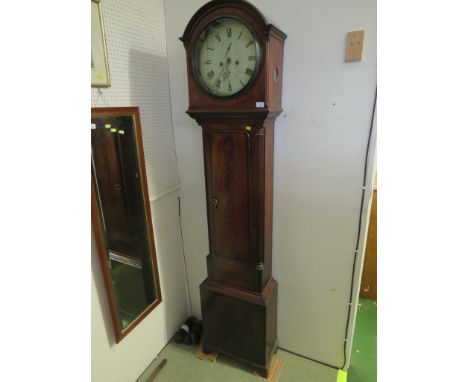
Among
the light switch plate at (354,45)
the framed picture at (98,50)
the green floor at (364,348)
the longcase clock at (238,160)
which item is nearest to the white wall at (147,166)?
the framed picture at (98,50)

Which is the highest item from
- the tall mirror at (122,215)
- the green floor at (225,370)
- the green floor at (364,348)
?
the tall mirror at (122,215)

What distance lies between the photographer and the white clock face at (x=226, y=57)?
1.19m

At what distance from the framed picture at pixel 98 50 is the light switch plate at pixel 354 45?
1.09m

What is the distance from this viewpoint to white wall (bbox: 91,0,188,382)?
4.42 ft

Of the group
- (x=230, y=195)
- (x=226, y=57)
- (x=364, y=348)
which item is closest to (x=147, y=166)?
(x=230, y=195)

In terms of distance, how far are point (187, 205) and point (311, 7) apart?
4.30 ft

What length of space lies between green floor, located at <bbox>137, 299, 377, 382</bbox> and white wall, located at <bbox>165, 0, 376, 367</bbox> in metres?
0.09

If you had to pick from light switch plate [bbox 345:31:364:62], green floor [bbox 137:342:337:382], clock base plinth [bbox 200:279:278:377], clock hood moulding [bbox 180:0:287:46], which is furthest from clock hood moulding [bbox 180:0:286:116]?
green floor [bbox 137:342:337:382]

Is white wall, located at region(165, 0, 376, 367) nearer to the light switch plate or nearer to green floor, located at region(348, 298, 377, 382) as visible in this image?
the light switch plate

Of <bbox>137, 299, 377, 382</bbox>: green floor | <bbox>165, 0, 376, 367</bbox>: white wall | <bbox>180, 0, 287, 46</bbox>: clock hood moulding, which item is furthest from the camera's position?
<bbox>137, 299, 377, 382</bbox>: green floor

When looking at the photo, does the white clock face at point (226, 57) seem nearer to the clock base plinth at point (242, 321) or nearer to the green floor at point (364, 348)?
the clock base plinth at point (242, 321)

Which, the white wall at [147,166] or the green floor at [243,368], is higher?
the white wall at [147,166]

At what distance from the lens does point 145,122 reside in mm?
1546
